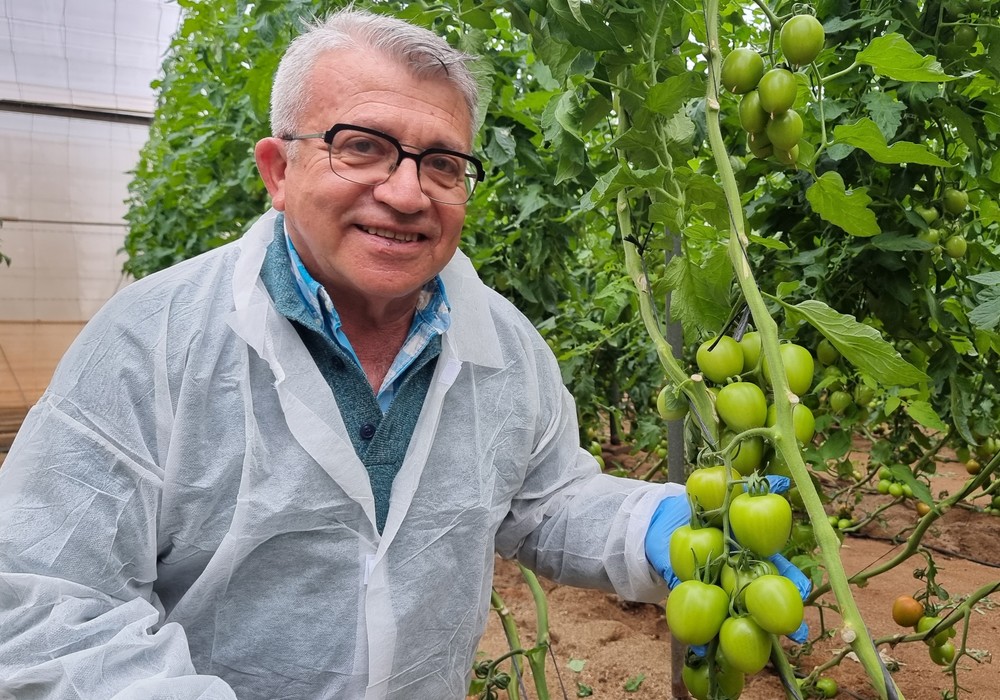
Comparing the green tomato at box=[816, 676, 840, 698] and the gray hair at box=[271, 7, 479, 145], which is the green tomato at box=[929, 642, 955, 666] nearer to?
the green tomato at box=[816, 676, 840, 698]

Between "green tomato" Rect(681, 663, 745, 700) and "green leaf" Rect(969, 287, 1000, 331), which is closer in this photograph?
"green tomato" Rect(681, 663, 745, 700)

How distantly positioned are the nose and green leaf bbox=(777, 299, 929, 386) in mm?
514

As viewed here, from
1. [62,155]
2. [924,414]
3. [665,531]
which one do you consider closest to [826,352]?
[924,414]

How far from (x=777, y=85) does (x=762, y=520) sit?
494 millimetres

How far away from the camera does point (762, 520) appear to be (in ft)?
2.93

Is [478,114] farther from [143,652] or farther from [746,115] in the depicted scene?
[143,652]

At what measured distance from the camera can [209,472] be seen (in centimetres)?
116

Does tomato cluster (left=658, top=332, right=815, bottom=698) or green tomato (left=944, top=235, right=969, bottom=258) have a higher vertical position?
green tomato (left=944, top=235, right=969, bottom=258)

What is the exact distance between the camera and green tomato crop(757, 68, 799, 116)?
979mm

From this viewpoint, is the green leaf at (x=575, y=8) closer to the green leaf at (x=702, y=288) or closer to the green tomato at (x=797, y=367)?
the green leaf at (x=702, y=288)

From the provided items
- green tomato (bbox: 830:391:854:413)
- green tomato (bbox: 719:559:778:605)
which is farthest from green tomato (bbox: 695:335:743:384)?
green tomato (bbox: 830:391:854:413)

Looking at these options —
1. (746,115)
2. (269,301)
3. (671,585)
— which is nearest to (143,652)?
(269,301)

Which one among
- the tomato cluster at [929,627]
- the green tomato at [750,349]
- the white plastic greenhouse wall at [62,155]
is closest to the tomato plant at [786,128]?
the green tomato at [750,349]

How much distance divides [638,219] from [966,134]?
1.91ft
